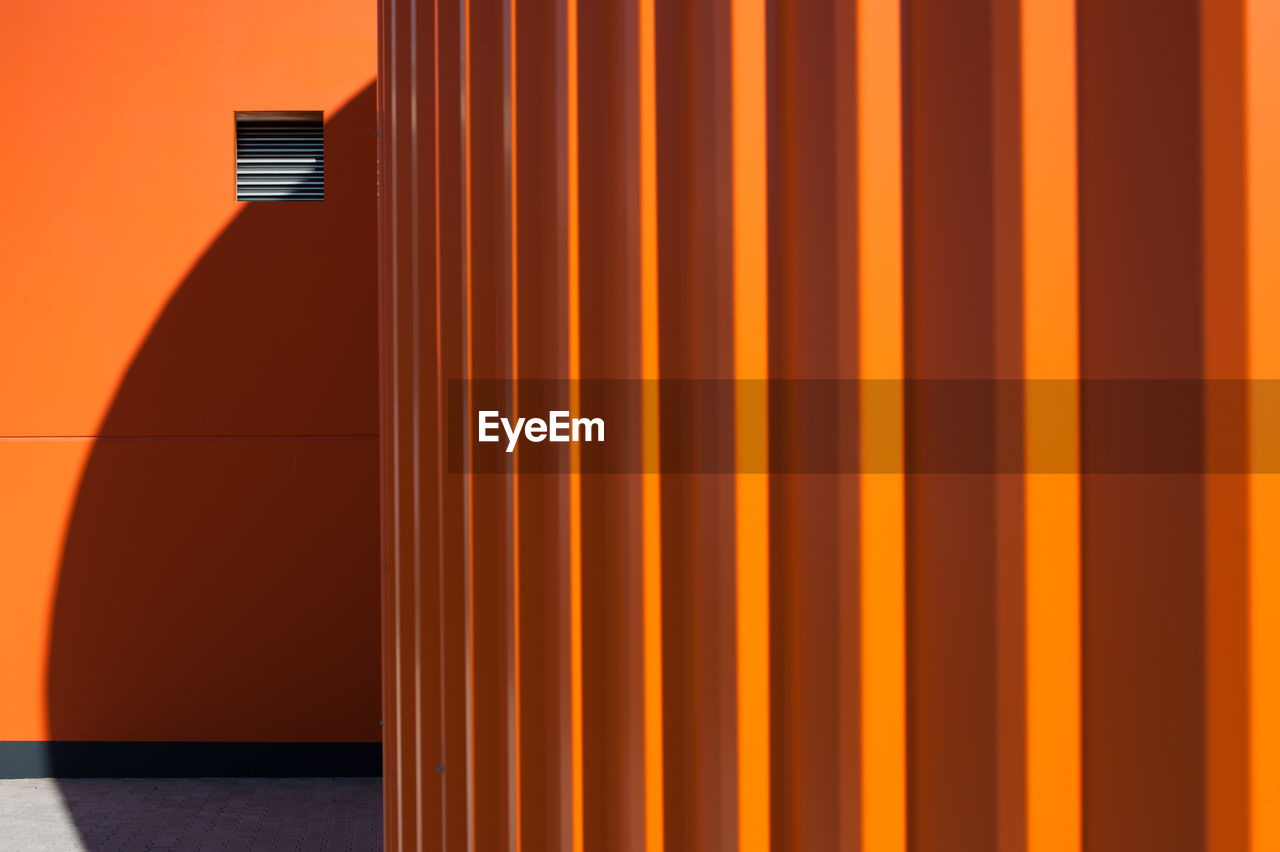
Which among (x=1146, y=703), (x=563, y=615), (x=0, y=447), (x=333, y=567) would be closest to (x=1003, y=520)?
(x=1146, y=703)

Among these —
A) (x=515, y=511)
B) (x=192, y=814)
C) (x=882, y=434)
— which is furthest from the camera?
(x=192, y=814)

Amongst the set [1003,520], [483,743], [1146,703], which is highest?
[1003,520]

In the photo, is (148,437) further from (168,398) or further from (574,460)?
(574,460)

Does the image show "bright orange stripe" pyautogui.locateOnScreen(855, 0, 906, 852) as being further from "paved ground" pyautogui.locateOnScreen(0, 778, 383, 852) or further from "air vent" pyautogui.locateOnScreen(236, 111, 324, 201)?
"air vent" pyautogui.locateOnScreen(236, 111, 324, 201)

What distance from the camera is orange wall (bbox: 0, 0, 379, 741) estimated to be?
5.59 metres

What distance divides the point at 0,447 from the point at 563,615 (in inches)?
219

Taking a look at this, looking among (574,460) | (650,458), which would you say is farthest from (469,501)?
(650,458)

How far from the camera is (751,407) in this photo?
1.64 metres

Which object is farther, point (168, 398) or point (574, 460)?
point (168, 398)

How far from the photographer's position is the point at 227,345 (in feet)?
18.5

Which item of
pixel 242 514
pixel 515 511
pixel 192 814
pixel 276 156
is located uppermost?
pixel 276 156

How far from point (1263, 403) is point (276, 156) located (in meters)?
5.98

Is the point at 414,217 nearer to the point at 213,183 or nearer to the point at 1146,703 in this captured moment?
the point at 1146,703

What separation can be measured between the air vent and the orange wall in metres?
0.14
